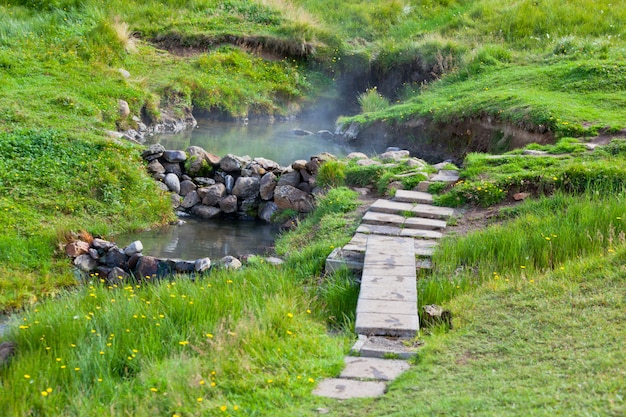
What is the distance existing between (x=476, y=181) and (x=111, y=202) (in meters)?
6.04

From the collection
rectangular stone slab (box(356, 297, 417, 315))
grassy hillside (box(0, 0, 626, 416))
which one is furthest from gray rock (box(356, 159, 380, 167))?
rectangular stone slab (box(356, 297, 417, 315))

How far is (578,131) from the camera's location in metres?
13.4

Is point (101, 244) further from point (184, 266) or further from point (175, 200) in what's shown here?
point (175, 200)

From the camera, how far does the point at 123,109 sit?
18.4 metres

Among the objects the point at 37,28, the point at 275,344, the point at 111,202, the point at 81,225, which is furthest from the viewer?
the point at 37,28

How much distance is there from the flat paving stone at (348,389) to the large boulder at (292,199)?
309 inches

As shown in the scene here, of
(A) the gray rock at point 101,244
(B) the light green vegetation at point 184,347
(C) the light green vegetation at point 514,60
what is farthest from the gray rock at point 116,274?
(C) the light green vegetation at point 514,60

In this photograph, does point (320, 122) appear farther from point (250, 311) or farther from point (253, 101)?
point (250, 311)

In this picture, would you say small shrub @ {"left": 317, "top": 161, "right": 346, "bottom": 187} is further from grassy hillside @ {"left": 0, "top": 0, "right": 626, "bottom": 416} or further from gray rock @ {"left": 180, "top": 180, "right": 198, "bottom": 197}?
gray rock @ {"left": 180, "top": 180, "right": 198, "bottom": 197}

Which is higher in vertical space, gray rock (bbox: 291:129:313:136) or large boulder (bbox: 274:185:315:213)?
large boulder (bbox: 274:185:315:213)

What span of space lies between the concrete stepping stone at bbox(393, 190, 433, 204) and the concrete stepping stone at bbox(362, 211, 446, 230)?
728 millimetres

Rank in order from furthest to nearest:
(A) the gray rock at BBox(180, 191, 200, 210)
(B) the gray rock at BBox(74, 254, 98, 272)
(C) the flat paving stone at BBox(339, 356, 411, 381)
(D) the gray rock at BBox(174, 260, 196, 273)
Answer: (A) the gray rock at BBox(180, 191, 200, 210)
(B) the gray rock at BBox(74, 254, 98, 272)
(D) the gray rock at BBox(174, 260, 196, 273)
(C) the flat paving stone at BBox(339, 356, 411, 381)

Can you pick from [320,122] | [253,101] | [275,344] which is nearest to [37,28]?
[253,101]

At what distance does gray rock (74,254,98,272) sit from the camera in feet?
36.8
